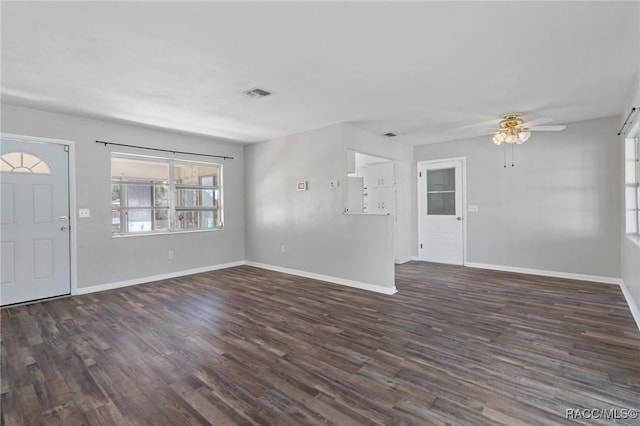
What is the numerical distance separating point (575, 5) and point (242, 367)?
3532mm

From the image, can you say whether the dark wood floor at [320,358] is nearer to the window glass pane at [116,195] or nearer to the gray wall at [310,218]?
the gray wall at [310,218]

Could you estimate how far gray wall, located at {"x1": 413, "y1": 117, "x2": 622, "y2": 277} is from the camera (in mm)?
4723

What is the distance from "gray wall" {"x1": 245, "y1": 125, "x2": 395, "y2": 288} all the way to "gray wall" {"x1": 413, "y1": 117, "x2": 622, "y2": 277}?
2.68m

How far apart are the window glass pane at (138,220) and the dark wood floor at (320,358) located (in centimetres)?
128

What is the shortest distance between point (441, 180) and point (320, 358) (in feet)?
16.8

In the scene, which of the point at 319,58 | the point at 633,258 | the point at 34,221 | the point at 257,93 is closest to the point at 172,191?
the point at 34,221

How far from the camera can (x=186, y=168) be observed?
581 centimetres

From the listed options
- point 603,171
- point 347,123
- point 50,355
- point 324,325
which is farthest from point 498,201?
point 50,355

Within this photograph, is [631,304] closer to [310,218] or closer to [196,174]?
[310,218]

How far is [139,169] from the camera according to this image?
520 centimetres

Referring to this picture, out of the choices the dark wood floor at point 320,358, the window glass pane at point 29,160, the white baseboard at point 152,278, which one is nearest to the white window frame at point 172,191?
the white baseboard at point 152,278

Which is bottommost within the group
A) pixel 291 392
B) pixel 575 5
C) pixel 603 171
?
pixel 291 392

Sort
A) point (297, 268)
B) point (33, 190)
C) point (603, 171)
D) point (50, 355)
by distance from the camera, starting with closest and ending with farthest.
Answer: point (50, 355)
point (33, 190)
point (603, 171)
point (297, 268)

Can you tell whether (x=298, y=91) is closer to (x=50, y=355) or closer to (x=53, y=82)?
(x=53, y=82)
